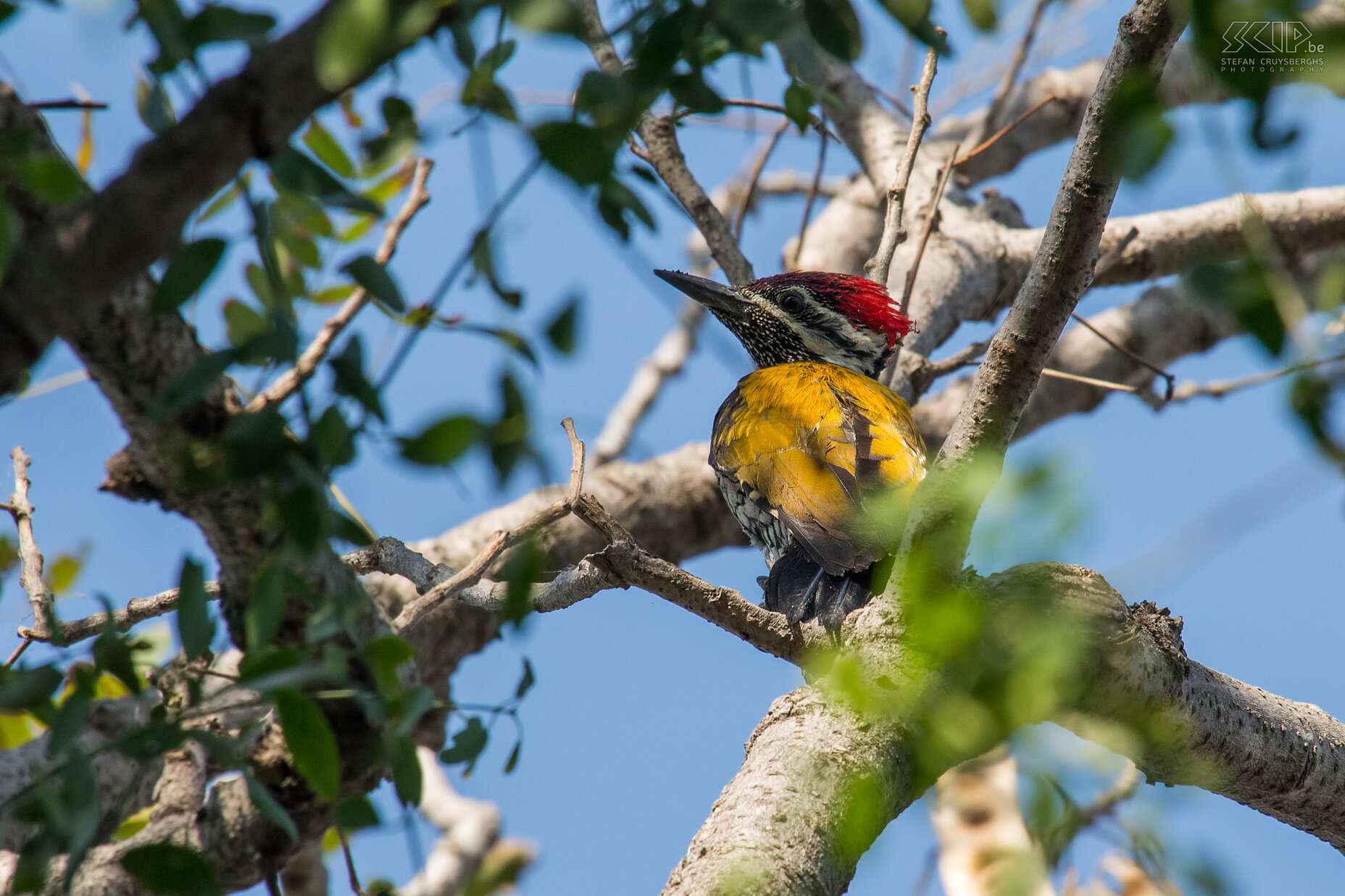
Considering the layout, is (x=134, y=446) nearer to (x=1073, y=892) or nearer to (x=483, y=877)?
(x=483, y=877)

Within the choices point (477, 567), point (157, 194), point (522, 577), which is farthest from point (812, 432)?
point (157, 194)

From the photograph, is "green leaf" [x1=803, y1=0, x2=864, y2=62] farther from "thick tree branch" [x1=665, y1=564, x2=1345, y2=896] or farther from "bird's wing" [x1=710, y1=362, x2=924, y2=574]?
"bird's wing" [x1=710, y1=362, x2=924, y2=574]

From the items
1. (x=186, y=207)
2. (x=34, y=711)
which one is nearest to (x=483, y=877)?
(x=34, y=711)

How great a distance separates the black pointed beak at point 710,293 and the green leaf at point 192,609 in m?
4.15

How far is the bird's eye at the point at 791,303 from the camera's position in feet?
19.5

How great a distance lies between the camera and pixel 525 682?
2109 millimetres

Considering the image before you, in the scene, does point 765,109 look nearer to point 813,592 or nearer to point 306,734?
point 813,592

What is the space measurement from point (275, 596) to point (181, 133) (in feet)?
2.11

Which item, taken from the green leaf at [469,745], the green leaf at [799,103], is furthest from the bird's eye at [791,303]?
the green leaf at [469,745]

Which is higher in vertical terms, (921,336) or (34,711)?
(921,336)

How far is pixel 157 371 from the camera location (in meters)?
1.89

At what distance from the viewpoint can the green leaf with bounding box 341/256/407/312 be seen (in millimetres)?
1436

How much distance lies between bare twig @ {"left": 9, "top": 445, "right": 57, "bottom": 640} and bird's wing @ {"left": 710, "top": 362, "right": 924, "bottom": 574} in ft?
7.39

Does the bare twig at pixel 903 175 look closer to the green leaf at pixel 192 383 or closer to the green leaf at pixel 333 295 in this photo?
the green leaf at pixel 333 295
